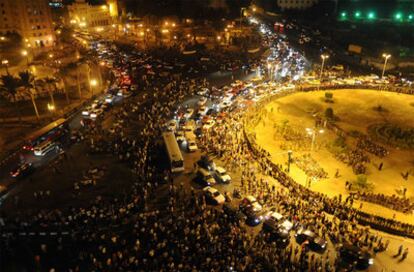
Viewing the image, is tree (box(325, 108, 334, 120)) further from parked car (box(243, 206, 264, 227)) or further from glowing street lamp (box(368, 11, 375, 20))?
glowing street lamp (box(368, 11, 375, 20))

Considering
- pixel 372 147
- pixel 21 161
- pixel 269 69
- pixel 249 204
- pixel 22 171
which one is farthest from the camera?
pixel 269 69

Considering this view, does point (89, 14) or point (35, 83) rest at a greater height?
point (89, 14)

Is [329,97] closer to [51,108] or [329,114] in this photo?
[329,114]

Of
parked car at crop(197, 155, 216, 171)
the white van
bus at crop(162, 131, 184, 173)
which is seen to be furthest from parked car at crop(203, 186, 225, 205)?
the white van

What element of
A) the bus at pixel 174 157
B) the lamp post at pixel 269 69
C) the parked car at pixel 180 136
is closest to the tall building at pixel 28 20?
the lamp post at pixel 269 69

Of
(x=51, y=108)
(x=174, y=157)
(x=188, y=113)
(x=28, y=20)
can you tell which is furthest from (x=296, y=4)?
(x=174, y=157)

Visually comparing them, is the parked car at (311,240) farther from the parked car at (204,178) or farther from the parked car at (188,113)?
the parked car at (188,113)

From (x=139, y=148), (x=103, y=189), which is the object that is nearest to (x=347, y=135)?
(x=139, y=148)
